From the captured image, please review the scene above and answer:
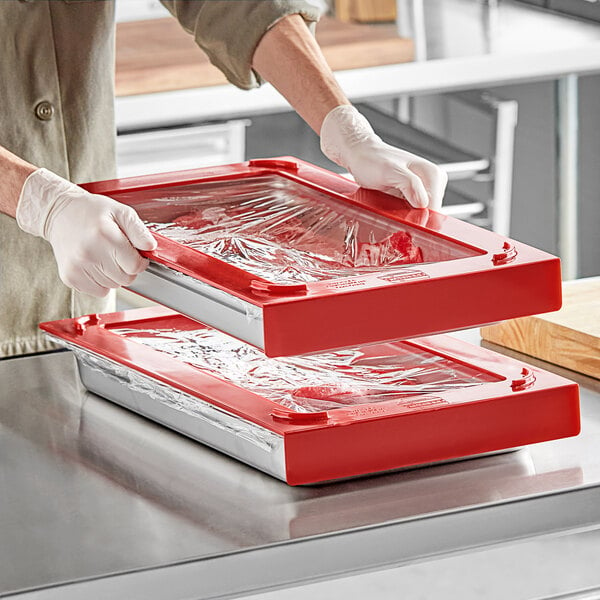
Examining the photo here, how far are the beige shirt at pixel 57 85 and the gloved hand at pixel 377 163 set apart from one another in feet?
0.63

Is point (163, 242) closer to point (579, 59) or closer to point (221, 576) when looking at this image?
point (221, 576)

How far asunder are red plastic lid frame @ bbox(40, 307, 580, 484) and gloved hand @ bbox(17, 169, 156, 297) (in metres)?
0.10

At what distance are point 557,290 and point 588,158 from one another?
8.52ft

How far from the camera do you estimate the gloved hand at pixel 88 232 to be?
1062 millimetres

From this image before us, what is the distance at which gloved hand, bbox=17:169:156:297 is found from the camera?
41.8 inches

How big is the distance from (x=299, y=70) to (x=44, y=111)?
341 mm

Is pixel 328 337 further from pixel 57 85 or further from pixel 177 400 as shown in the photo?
pixel 57 85

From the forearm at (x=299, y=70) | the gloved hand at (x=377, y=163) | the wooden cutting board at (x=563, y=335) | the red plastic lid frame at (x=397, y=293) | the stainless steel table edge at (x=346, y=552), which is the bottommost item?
the stainless steel table edge at (x=346, y=552)

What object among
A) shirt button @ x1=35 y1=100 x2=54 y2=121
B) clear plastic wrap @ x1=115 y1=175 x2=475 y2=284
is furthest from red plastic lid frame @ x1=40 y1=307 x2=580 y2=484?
shirt button @ x1=35 y1=100 x2=54 y2=121

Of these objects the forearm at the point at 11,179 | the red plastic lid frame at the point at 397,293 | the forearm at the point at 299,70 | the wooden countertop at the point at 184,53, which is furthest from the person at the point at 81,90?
the wooden countertop at the point at 184,53

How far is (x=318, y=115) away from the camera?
1.50 meters

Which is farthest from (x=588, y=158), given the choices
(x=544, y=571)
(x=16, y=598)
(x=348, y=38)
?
(x=16, y=598)

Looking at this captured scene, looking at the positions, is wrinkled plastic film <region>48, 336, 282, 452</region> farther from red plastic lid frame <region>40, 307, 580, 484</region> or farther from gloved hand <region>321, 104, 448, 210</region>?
gloved hand <region>321, 104, 448, 210</region>

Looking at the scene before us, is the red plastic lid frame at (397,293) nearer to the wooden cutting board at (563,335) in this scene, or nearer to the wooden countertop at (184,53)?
the wooden cutting board at (563,335)
